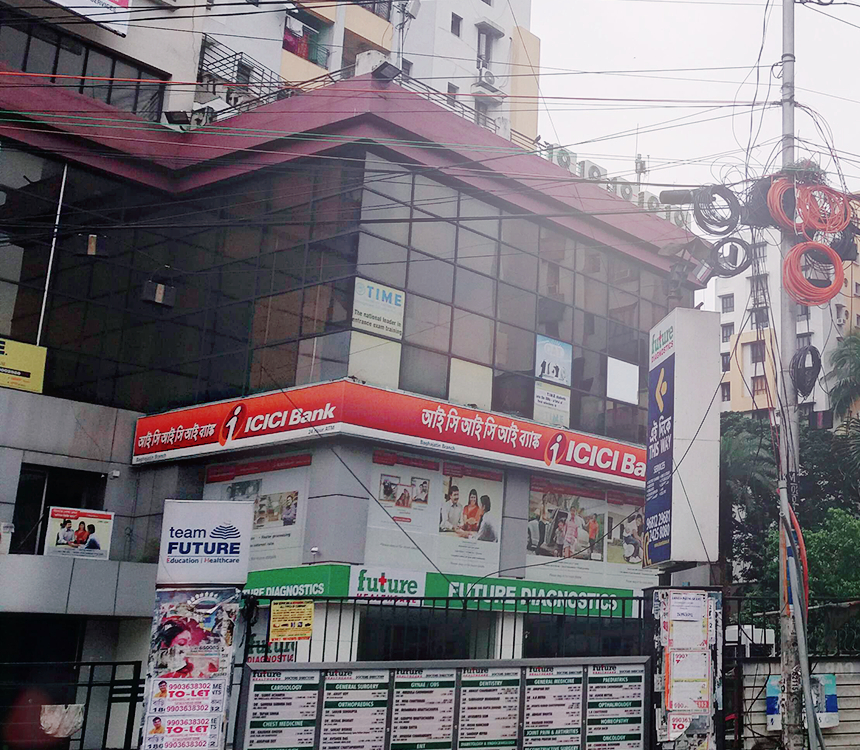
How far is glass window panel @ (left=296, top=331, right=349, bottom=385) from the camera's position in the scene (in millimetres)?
20781

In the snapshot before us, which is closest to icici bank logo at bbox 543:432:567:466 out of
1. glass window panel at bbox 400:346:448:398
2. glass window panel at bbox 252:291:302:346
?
glass window panel at bbox 400:346:448:398

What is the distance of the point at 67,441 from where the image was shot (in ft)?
77.1

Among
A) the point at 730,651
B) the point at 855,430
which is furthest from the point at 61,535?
the point at 855,430

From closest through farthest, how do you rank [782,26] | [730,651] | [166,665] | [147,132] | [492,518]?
[166,665] → [730,651] → [782,26] → [492,518] → [147,132]

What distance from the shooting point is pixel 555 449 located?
77.1 ft

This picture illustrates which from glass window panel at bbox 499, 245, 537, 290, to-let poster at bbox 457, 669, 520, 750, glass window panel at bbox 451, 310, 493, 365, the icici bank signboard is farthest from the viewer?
glass window panel at bbox 499, 245, 537, 290

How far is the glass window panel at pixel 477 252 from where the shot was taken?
2330 cm

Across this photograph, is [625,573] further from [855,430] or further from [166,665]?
[855,430]

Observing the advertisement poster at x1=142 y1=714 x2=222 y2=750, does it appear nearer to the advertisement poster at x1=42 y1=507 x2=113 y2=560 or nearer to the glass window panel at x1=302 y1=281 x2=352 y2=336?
the glass window panel at x1=302 y1=281 x2=352 y2=336

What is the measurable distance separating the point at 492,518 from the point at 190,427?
7.07 m

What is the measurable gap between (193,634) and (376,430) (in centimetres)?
1037

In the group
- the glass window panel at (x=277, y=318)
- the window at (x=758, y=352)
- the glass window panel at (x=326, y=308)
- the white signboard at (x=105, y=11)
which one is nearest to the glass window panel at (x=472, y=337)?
the glass window panel at (x=326, y=308)

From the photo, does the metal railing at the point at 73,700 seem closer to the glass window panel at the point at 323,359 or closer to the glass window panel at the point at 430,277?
the glass window panel at the point at 323,359

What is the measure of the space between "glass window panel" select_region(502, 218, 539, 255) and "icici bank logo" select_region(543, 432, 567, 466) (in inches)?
185
